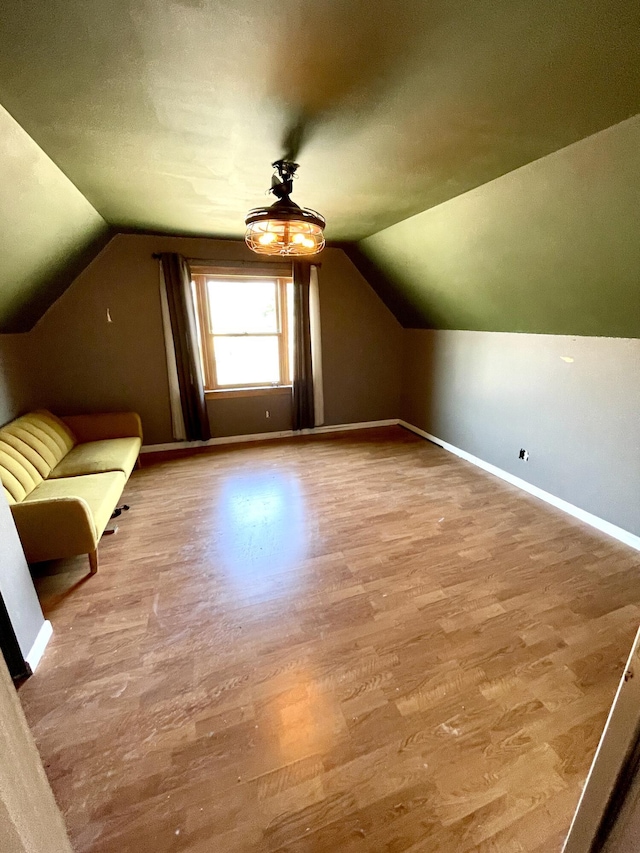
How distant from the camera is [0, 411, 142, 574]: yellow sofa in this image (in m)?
1.95

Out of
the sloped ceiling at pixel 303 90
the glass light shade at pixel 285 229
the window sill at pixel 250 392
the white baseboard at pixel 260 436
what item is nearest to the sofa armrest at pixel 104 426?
the white baseboard at pixel 260 436

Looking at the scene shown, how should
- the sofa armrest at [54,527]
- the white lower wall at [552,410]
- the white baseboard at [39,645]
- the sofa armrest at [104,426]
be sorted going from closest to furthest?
the white baseboard at [39,645] → the sofa armrest at [54,527] → the white lower wall at [552,410] → the sofa armrest at [104,426]

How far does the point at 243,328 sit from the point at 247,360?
1.25 ft

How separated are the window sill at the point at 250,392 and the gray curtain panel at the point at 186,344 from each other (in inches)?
7.3

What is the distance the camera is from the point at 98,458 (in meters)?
2.91

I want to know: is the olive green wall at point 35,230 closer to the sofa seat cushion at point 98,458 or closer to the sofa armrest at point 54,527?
the sofa seat cushion at point 98,458

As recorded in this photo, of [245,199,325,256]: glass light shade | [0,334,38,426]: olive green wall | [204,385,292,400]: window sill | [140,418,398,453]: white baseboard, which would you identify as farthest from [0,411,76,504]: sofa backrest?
[245,199,325,256]: glass light shade

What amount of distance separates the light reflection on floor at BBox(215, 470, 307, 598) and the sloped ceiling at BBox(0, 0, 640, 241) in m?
2.34

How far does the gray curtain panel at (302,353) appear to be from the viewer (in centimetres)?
410

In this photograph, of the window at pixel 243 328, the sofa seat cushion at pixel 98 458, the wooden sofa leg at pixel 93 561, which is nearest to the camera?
the wooden sofa leg at pixel 93 561

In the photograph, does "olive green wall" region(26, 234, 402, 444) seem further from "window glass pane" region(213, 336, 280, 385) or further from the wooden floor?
the wooden floor

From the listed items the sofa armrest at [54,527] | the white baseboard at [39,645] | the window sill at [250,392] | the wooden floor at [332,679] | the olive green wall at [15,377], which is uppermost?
the olive green wall at [15,377]

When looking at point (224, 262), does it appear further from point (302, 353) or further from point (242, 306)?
point (302, 353)

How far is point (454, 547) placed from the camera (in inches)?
94.2
